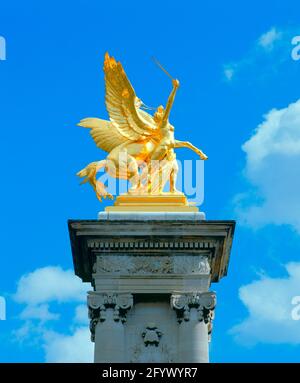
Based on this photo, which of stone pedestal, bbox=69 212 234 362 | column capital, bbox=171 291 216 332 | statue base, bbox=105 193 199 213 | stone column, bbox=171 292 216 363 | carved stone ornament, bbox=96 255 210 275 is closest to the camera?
stone column, bbox=171 292 216 363

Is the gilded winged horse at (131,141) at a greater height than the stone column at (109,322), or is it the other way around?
the gilded winged horse at (131,141)

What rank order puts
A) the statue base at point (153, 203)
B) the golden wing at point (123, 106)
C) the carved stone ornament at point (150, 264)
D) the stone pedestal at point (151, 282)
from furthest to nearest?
the golden wing at point (123, 106) → the statue base at point (153, 203) → the carved stone ornament at point (150, 264) → the stone pedestal at point (151, 282)

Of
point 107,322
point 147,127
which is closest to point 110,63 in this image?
point 147,127

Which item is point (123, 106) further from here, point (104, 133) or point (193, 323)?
point (193, 323)

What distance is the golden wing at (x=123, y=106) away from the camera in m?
44.8

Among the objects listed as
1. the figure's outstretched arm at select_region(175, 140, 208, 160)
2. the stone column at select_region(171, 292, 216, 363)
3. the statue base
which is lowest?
the stone column at select_region(171, 292, 216, 363)

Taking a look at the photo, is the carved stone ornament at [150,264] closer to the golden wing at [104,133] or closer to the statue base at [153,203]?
the statue base at [153,203]

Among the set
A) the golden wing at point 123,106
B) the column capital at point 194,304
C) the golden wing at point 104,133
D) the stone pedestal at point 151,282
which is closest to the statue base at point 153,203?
the stone pedestal at point 151,282

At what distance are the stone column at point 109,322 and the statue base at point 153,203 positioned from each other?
315 cm

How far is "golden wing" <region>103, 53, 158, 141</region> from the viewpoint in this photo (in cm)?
4481

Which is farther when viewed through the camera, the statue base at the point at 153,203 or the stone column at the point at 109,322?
the statue base at the point at 153,203

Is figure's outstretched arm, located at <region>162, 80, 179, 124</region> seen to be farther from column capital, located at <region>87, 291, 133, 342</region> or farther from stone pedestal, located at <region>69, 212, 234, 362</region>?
column capital, located at <region>87, 291, 133, 342</region>

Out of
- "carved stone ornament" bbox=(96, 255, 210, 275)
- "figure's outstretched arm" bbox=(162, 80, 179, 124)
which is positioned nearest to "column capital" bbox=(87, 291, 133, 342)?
"carved stone ornament" bbox=(96, 255, 210, 275)

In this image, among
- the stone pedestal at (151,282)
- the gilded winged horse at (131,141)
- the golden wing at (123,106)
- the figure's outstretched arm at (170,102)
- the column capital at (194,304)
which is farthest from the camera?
the golden wing at (123,106)
